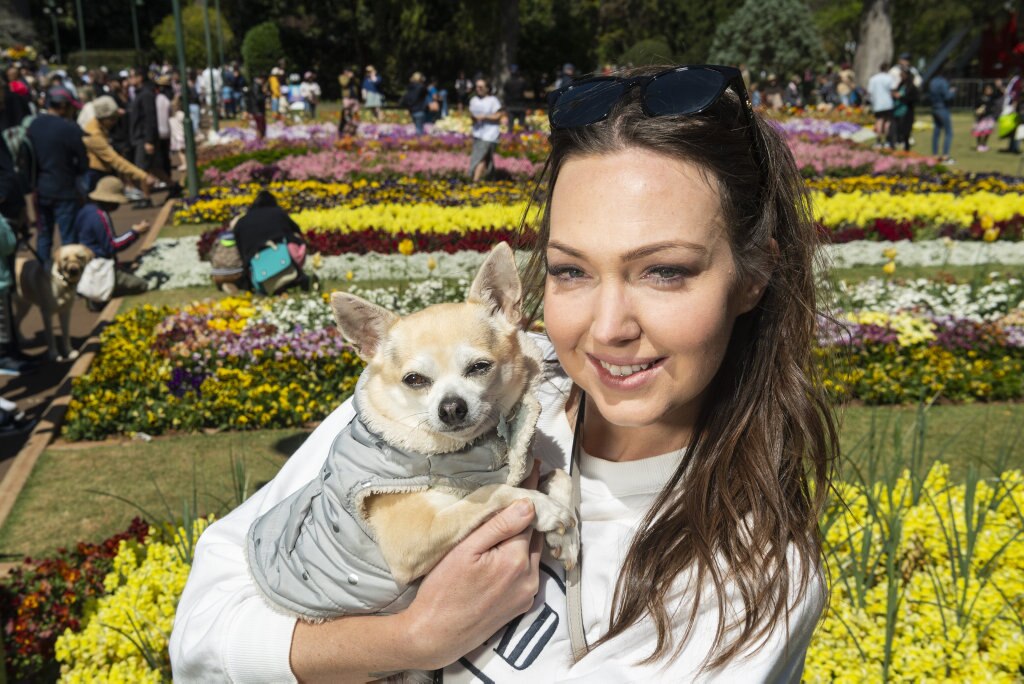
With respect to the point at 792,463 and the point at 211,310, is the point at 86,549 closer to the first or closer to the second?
the point at 792,463

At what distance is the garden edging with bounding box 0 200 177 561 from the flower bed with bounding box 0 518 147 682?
42 centimetres

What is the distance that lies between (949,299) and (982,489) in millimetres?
4976

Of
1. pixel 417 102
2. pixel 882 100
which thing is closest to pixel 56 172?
pixel 417 102

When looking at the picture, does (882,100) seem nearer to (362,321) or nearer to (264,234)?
(264,234)

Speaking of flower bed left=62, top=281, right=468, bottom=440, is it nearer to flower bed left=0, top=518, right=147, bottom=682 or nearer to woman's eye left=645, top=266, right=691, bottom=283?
flower bed left=0, top=518, right=147, bottom=682

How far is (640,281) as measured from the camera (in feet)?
5.49

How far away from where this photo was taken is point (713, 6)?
2119 inches

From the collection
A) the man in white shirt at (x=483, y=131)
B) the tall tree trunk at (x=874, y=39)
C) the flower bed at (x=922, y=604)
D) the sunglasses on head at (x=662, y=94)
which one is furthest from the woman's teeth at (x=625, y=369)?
the tall tree trunk at (x=874, y=39)

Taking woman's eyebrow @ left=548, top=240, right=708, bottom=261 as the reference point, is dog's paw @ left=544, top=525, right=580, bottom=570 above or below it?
below

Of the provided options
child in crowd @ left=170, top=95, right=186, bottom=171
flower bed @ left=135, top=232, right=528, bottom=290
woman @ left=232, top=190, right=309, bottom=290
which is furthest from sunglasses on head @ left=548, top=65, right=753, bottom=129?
child in crowd @ left=170, top=95, right=186, bottom=171

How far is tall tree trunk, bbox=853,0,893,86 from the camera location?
30.8 meters

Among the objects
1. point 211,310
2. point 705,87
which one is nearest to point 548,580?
point 705,87

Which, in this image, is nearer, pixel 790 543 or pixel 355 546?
pixel 790 543

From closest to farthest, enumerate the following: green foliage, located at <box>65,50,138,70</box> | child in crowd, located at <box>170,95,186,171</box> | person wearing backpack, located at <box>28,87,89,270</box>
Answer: person wearing backpack, located at <box>28,87,89,270</box>
child in crowd, located at <box>170,95,186,171</box>
green foliage, located at <box>65,50,138,70</box>
